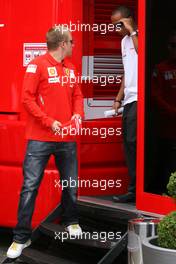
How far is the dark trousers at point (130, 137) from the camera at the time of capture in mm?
5840

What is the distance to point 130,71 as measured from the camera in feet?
19.3

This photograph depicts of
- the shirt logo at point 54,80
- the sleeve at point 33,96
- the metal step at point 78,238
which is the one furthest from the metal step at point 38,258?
the shirt logo at point 54,80

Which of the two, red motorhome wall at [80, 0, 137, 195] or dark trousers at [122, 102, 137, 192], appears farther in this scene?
red motorhome wall at [80, 0, 137, 195]

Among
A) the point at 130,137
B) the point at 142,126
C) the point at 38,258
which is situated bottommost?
the point at 38,258

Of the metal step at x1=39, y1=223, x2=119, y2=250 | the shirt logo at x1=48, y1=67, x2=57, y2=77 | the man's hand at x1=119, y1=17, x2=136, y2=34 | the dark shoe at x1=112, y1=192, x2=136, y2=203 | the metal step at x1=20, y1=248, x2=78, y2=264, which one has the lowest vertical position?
the metal step at x1=20, y1=248, x2=78, y2=264

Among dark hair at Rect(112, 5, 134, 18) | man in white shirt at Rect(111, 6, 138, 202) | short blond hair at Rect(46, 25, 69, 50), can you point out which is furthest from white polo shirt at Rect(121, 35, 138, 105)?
short blond hair at Rect(46, 25, 69, 50)

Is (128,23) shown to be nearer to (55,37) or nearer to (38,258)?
(55,37)

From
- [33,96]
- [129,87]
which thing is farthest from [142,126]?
[33,96]

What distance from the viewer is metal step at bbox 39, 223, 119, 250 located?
5238 millimetres

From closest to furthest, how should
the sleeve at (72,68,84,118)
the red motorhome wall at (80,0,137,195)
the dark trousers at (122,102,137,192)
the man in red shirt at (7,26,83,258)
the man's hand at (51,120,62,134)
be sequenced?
the man's hand at (51,120,62,134) < the man in red shirt at (7,26,83,258) < the sleeve at (72,68,84,118) < the dark trousers at (122,102,137,192) < the red motorhome wall at (80,0,137,195)

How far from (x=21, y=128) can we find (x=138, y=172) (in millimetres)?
1158

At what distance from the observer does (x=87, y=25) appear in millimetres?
6168

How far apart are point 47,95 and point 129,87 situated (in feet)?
2.54

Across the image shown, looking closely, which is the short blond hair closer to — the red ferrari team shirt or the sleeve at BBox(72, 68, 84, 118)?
the red ferrari team shirt
